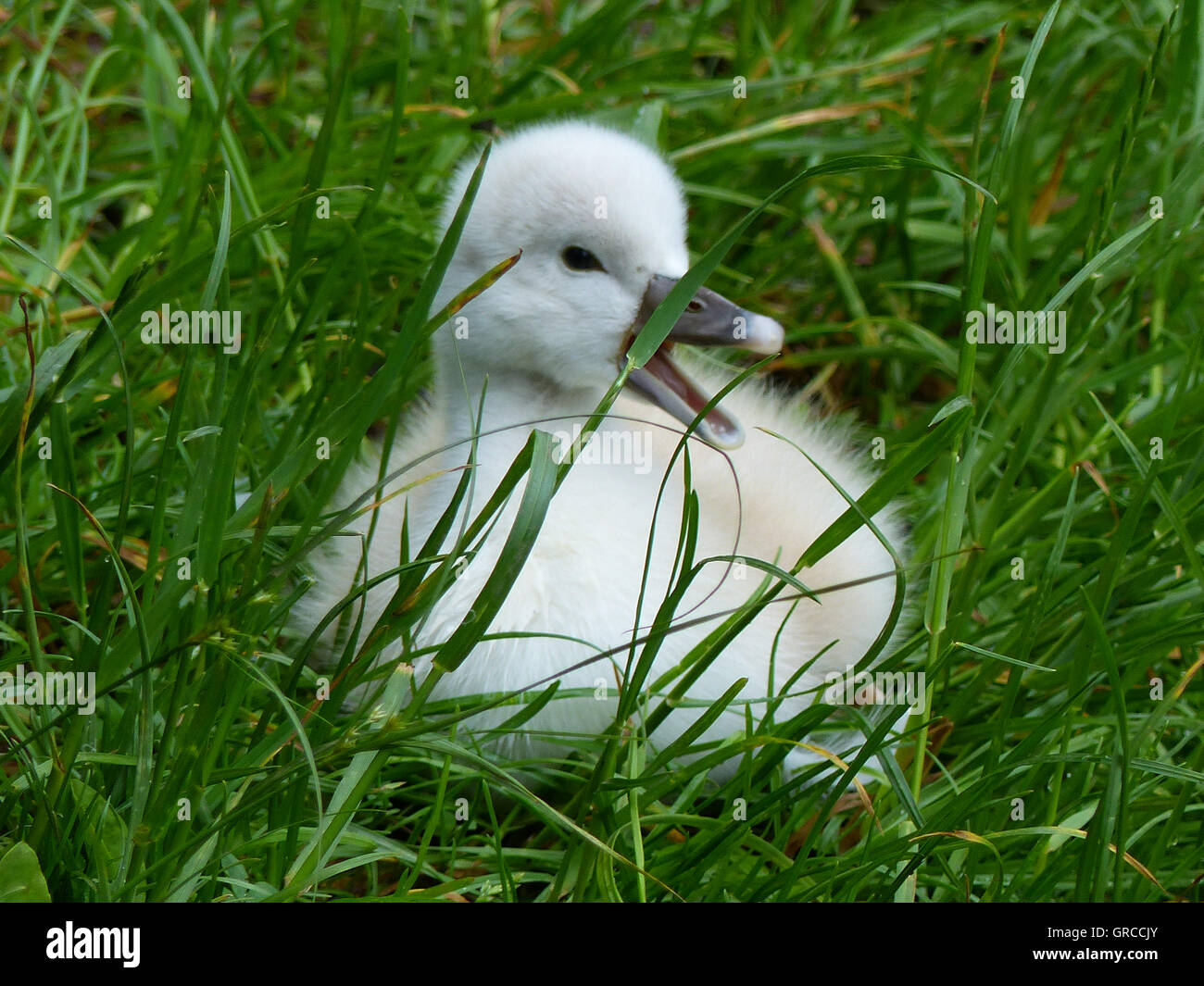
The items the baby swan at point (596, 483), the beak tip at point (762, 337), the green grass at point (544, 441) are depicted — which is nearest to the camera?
the green grass at point (544, 441)

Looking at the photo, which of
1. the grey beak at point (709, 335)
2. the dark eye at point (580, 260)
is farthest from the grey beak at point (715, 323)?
the dark eye at point (580, 260)

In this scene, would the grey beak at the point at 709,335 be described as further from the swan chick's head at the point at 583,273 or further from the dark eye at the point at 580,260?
the dark eye at the point at 580,260

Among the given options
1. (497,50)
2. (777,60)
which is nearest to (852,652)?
(777,60)

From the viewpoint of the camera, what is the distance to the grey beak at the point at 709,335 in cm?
217

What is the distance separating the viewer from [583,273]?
2256mm

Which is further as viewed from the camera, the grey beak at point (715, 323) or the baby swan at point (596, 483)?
the grey beak at point (715, 323)

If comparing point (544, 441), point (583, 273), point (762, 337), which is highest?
point (583, 273)

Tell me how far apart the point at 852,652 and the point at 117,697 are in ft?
4.05

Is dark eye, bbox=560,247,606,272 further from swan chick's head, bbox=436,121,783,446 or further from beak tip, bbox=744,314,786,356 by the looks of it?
beak tip, bbox=744,314,786,356

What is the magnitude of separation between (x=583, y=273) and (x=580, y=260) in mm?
26

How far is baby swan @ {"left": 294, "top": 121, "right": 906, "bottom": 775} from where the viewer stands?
2.02 meters

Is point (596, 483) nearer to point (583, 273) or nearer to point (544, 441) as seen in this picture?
point (583, 273)

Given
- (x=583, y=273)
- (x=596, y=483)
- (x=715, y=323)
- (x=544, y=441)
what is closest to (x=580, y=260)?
(x=583, y=273)
